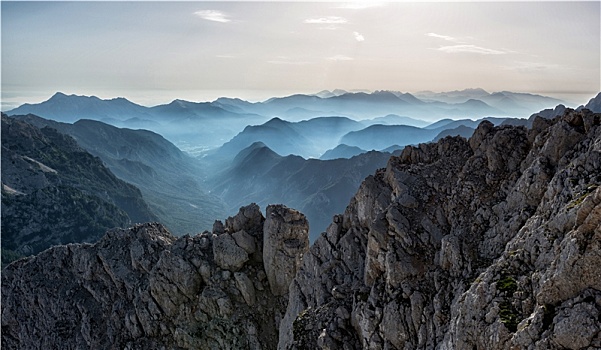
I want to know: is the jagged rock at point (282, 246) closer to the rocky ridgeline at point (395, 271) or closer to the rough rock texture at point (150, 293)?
the rocky ridgeline at point (395, 271)

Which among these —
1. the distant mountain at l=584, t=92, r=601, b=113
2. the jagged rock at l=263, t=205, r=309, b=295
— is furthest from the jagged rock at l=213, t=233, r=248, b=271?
the distant mountain at l=584, t=92, r=601, b=113

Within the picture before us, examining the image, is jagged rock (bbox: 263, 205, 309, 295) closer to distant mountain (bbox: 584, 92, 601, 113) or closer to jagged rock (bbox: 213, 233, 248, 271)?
jagged rock (bbox: 213, 233, 248, 271)

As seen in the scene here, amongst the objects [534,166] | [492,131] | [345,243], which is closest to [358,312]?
[345,243]

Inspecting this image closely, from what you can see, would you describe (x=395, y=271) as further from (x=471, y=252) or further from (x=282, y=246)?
(x=282, y=246)

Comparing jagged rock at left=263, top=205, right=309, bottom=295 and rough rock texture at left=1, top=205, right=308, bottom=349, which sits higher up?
jagged rock at left=263, top=205, right=309, bottom=295

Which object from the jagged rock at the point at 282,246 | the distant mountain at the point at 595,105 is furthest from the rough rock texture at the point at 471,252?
the distant mountain at the point at 595,105

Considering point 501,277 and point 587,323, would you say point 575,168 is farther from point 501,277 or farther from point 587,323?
point 587,323
